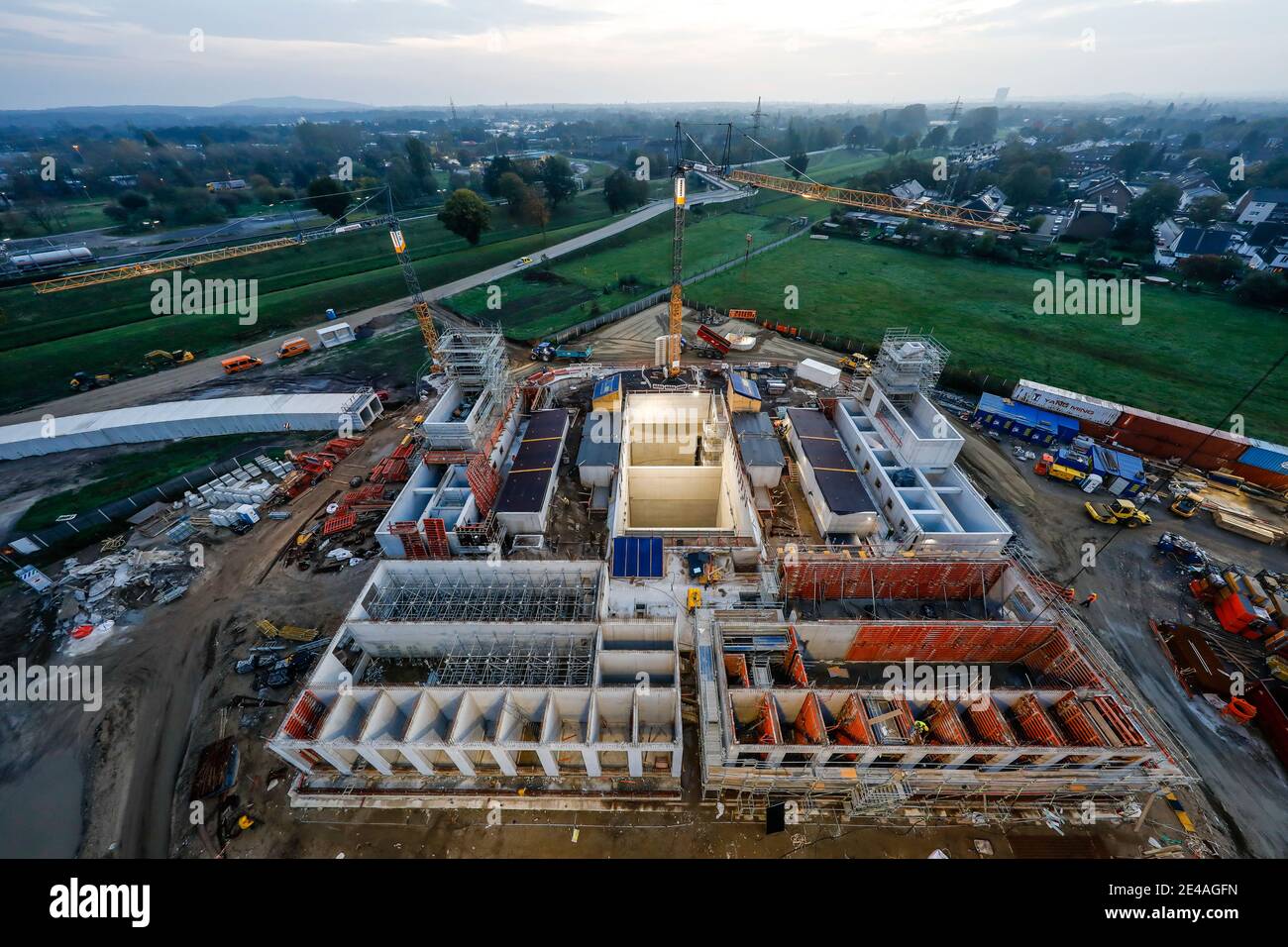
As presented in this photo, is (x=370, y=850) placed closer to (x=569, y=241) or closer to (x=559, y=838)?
(x=559, y=838)

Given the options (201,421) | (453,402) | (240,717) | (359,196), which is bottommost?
(240,717)

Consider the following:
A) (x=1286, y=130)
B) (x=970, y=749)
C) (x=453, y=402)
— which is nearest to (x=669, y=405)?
(x=453, y=402)

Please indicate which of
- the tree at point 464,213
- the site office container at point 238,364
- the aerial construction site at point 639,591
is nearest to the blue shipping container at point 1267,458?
the aerial construction site at point 639,591

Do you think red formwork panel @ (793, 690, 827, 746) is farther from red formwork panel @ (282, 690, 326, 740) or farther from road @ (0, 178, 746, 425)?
road @ (0, 178, 746, 425)

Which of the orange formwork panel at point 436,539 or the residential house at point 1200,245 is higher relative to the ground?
the residential house at point 1200,245

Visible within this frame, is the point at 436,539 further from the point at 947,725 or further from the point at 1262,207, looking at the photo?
the point at 1262,207

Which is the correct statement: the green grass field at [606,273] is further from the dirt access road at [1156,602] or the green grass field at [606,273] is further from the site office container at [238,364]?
the dirt access road at [1156,602]
